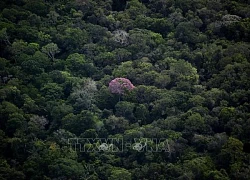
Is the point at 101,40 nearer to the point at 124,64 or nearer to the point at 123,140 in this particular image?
the point at 124,64

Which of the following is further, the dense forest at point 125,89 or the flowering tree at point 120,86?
the flowering tree at point 120,86

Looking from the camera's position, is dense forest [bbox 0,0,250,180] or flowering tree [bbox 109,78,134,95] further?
flowering tree [bbox 109,78,134,95]

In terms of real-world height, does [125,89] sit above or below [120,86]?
below

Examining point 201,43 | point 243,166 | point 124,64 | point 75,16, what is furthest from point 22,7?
point 243,166
